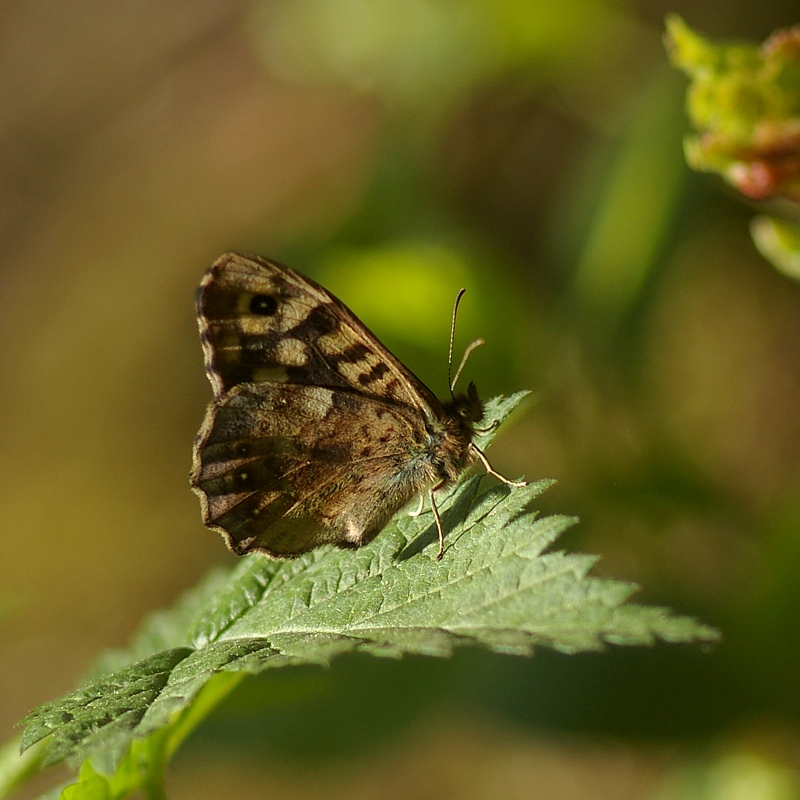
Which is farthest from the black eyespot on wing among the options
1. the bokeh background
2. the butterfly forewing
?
the bokeh background

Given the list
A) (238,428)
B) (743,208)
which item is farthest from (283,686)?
(743,208)

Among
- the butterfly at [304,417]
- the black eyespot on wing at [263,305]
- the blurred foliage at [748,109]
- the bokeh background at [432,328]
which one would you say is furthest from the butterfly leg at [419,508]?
the blurred foliage at [748,109]

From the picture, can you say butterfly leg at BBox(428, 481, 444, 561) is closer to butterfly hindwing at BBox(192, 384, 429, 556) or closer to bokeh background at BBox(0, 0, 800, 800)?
butterfly hindwing at BBox(192, 384, 429, 556)

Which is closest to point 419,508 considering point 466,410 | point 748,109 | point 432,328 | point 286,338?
point 466,410

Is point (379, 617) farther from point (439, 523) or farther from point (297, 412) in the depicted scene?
point (297, 412)

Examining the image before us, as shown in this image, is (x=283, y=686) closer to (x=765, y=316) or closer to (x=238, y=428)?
(x=238, y=428)

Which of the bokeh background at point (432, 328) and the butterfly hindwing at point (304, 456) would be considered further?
the bokeh background at point (432, 328)

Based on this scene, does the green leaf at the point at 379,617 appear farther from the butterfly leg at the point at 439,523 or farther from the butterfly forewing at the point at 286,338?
the butterfly forewing at the point at 286,338

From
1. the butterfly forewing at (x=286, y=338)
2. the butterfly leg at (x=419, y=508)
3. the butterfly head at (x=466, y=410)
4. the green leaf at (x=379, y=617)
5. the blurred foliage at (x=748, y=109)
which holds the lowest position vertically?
the green leaf at (x=379, y=617)
